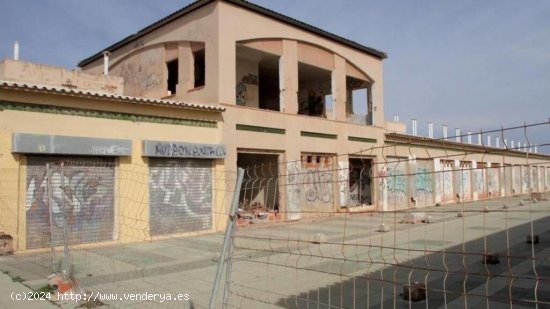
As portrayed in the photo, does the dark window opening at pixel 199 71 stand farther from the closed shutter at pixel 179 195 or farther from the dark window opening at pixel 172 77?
the closed shutter at pixel 179 195

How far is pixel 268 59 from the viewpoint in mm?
20984

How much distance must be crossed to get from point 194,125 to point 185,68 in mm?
3928

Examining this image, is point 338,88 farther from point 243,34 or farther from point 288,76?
point 243,34

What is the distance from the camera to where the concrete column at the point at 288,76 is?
64.2 feet

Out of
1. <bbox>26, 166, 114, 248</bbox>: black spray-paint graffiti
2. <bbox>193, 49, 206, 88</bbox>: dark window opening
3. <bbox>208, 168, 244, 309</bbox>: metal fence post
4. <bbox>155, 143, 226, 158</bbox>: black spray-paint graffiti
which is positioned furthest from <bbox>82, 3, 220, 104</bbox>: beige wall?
<bbox>208, 168, 244, 309</bbox>: metal fence post

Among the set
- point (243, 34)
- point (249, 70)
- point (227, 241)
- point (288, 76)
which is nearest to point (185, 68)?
point (243, 34)

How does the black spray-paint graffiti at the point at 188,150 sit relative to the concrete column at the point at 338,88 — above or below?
below

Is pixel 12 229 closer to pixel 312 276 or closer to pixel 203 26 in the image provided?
pixel 312 276

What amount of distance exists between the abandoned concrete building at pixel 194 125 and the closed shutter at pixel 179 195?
0.04 m

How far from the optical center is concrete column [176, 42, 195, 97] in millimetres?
18406

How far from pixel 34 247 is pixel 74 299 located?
5.96 meters

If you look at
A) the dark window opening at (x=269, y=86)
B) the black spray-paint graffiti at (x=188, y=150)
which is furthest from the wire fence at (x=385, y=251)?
the dark window opening at (x=269, y=86)

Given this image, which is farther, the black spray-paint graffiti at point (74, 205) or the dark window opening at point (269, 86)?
the dark window opening at point (269, 86)

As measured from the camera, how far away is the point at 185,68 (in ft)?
61.0
